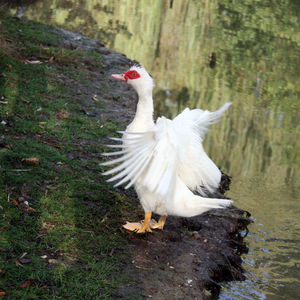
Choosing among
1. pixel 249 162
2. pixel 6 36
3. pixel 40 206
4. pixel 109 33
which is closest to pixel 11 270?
pixel 40 206

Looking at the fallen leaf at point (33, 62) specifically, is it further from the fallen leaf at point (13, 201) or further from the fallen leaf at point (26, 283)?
the fallen leaf at point (26, 283)

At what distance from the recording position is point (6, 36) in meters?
8.34

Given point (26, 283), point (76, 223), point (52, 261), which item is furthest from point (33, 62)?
point (26, 283)

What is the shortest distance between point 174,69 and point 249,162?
179 inches

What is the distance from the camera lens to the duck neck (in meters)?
4.36

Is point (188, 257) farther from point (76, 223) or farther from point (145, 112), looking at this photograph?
point (145, 112)

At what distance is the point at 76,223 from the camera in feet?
14.0

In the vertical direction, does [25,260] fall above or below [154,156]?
below

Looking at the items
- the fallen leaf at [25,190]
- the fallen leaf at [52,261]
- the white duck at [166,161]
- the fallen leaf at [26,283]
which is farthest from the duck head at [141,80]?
the fallen leaf at [26,283]

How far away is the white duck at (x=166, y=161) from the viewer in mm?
3629

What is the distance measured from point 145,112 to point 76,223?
1194 millimetres

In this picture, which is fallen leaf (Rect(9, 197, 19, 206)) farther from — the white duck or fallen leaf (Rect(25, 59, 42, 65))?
fallen leaf (Rect(25, 59, 42, 65))

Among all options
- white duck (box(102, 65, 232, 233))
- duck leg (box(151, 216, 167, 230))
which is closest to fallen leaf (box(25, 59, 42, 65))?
white duck (box(102, 65, 232, 233))

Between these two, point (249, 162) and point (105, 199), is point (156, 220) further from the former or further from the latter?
point (249, 162)
